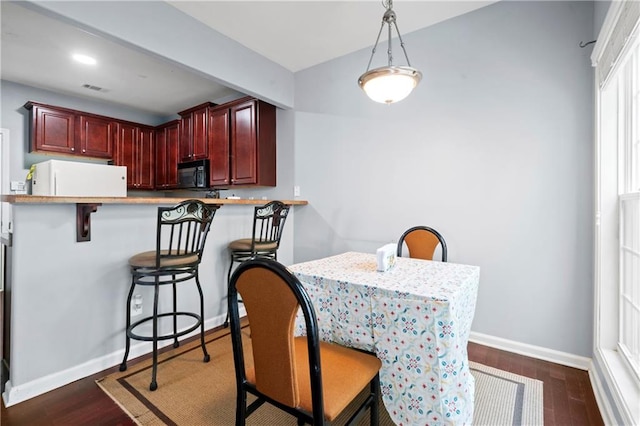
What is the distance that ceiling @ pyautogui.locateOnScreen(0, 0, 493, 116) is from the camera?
250cm

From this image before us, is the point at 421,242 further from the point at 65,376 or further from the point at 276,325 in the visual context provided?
the point at 65,376

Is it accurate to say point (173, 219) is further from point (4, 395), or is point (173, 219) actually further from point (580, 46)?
point (580, 46)

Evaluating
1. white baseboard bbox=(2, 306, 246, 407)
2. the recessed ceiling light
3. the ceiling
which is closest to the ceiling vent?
the ceiling

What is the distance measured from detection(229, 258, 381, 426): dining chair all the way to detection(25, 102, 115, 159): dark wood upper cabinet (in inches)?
170

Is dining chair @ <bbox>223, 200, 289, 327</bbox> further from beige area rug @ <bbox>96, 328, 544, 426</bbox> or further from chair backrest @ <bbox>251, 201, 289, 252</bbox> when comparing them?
beige area rug @ <bbox>96, 328, 544, 426</bbox>

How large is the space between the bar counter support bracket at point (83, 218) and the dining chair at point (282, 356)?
4.76ft

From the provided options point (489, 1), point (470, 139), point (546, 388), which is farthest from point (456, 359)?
point (489, 1)

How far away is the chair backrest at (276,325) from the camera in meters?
0.93

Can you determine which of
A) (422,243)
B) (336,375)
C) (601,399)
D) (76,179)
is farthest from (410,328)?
(76,179)

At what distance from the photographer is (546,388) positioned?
1874mm

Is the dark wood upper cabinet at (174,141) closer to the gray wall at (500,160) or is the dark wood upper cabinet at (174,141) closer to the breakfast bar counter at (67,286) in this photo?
the gray wall at (500,160)

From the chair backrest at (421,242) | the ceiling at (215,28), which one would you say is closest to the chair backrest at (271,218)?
the chair backrest at (421,242)

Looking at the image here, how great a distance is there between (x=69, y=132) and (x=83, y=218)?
9.81 ft

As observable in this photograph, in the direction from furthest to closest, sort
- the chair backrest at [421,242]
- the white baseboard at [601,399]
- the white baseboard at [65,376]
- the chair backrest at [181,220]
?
1. the chair backrest at [421,242]
2. the chair backrest at [181,220]
3. the white baseboard at [65,376]
4. the white baseboard at [601,399]
